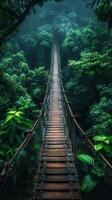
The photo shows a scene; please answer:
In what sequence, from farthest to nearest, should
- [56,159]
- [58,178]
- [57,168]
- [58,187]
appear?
[56,159] < [57,168] < [58,178] < [58,187]

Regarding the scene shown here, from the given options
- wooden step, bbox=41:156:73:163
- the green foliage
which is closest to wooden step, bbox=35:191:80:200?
the green foliage

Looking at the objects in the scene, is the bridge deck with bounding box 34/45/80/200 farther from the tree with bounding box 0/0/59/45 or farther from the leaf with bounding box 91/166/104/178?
the tree with bounding box 0/0/59/45

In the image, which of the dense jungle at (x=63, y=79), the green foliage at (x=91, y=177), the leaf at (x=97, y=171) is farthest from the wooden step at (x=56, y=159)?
the leaf at (x=97, y=171)

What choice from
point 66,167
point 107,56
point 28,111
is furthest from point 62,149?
point 107,56

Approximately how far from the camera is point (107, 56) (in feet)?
46.2

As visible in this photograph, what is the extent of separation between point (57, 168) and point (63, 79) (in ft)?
45.0

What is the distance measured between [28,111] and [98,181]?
829cm

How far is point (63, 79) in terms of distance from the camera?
19.7 meters

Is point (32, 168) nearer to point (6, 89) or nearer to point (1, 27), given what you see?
point (6, 89)

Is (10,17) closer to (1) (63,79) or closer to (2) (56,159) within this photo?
(2) (56,159)

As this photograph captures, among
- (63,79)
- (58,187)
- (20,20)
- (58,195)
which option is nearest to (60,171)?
(58,187)

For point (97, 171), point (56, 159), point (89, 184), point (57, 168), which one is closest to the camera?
point (89, 184)

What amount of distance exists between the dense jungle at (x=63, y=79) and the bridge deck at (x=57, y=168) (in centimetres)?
23

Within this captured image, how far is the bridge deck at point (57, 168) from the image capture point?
17.2ft
